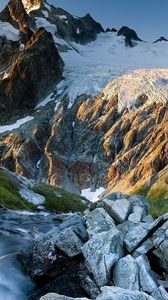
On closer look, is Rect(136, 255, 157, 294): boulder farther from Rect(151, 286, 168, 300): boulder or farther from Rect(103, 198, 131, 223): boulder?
Rect(103, 198, 131, 223): boulder

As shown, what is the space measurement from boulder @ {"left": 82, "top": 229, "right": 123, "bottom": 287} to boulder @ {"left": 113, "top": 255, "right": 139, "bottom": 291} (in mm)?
662

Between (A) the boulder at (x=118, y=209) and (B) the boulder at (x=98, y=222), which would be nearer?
(B) the boulder at (x=98, y=222)

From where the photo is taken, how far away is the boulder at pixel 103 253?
2753cm

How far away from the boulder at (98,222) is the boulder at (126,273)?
20.7 ft

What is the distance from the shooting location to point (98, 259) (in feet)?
92.8

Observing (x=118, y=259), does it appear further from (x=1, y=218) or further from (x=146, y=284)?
(x=1, y=218)

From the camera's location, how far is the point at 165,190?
187 m

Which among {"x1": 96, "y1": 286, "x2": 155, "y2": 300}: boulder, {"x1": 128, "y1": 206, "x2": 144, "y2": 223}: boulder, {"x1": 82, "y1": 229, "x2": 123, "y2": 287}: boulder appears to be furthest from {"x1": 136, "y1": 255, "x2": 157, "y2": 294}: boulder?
{"x1": 128, "y1": 206, "x2": 144, "y2": 223}: boulder

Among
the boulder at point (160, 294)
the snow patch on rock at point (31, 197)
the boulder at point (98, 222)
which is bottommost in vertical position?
the snow patch on rock at point (31, 197)

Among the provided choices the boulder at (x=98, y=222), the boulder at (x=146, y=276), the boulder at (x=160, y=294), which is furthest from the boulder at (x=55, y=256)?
the boulder at (x=160, y=294)

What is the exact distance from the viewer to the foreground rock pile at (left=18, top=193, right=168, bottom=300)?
86.0ft

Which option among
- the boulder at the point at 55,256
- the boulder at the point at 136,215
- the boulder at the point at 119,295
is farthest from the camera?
the boulder at the point at 136,215

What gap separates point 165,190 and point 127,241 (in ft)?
524

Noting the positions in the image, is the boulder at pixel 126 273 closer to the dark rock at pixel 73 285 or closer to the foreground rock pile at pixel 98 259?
the foreground rock pile at pixel 98 259
